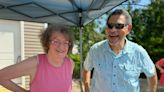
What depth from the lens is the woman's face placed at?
2904 mm

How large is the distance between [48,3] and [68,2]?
28 centimetres

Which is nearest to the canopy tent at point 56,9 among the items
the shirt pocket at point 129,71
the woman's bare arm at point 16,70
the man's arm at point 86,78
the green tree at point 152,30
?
the man's arm at point 86,78

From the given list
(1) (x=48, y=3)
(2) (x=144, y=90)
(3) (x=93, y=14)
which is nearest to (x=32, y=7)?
(1) (x=48, y=3)

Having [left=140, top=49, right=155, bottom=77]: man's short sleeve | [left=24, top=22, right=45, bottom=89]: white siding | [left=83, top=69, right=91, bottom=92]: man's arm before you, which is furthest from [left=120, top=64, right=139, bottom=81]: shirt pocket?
[left=24, top=22, right=45, bottom=89]: white siding

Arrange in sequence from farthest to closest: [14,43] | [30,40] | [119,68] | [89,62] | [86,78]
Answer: [30,40] → [14,43] → [86,78] → [89,62] → [119,68]

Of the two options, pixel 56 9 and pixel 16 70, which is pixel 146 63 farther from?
pixel 56 9

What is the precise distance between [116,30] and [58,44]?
789 mm

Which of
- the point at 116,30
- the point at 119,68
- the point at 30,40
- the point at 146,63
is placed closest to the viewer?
the point at 116,30

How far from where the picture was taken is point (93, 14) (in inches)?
235

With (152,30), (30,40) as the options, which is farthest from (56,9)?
(152,30)

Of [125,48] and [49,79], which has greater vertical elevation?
[125,48]

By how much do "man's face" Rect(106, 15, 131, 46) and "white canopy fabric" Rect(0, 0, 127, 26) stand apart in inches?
58.9

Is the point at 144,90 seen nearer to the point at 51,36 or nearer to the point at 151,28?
the point at 151,28

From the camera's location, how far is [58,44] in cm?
291
